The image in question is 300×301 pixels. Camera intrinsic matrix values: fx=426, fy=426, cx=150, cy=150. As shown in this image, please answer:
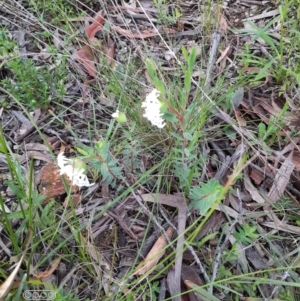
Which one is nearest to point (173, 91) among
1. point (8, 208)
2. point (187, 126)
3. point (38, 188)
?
point (187, 126)

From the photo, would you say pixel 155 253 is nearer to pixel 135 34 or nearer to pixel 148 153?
pixel 148 153

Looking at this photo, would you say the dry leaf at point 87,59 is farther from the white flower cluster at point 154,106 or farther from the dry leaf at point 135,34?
the white flower cluster at point 154,106

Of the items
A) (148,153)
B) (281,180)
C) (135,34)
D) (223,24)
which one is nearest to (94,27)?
(135,34)

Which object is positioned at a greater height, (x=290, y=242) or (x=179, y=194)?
(x=179, y=194)

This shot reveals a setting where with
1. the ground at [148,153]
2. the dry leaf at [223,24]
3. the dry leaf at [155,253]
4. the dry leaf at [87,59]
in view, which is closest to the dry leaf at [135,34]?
the ground at [148,153]

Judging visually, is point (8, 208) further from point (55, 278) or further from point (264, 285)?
point (264, 285)

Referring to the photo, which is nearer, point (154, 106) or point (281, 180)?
point (154, 106)

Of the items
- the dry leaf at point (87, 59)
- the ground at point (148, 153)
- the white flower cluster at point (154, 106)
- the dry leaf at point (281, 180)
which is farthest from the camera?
the dry leaf at point (87, 59)

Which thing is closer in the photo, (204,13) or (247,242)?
(247,242)
